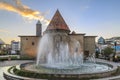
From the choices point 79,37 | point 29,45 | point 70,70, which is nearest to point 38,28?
point 29,45

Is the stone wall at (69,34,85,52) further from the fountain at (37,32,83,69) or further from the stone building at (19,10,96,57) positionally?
the fountain at (37,32,83,69)

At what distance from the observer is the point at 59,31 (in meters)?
30.5

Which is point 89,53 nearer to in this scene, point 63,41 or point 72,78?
point 63,41

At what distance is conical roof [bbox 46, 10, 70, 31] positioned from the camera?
101ft

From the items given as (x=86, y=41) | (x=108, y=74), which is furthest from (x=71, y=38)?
(x=108, y=74)

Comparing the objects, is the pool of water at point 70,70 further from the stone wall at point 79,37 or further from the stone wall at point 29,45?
the stone wall at point 29,45

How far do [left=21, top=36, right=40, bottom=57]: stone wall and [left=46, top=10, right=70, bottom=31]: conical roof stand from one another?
14.4 ft

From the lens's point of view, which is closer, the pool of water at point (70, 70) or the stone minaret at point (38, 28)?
the pool of water at point (70, 70)

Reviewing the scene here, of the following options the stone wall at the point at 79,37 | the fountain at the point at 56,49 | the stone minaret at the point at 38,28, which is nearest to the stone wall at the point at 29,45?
the stone minaret at the point at 38,28

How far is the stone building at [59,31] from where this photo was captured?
3112 centimetres

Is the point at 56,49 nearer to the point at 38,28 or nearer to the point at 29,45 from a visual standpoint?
the point at 29,45

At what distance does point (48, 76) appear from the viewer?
1158 cm

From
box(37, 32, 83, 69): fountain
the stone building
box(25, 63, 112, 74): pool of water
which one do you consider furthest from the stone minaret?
box(25, 63, 112, 74): pool of water

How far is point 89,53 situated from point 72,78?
23.5 metres
